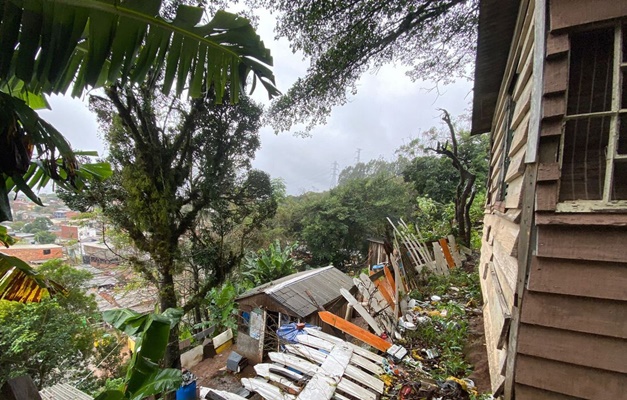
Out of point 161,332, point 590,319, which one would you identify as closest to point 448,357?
point 590,319

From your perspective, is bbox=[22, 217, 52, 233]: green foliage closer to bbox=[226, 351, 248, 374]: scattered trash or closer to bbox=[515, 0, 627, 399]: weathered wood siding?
bbox=[226, 351, 248, 374]: scattered trash

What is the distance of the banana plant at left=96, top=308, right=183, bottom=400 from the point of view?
157 centimetres

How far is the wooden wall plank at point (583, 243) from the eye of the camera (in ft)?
4.51

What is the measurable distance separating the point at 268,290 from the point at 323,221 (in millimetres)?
9150

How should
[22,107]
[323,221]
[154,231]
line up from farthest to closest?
[323,221] < [154,231] < [22,107]

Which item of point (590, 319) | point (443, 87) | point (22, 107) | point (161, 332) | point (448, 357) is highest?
point (443, 87)

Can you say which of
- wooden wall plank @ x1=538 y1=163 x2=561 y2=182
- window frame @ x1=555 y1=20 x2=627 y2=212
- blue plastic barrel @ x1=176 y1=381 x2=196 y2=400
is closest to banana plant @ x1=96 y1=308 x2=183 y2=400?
wooden wall plank @ x1=538 y1=163 x2=561 y2=182

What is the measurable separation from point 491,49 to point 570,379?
12.2 ft

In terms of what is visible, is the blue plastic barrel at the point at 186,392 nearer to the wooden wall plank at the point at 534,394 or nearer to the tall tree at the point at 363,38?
the wooden wall plank at the point at 534,394

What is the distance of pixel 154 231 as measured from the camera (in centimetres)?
694

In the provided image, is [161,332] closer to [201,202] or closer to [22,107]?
[22,107]

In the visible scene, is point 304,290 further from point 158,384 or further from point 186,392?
point 158,384

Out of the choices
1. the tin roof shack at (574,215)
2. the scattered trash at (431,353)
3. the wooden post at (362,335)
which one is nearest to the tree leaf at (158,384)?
the wooden post at (362,335)

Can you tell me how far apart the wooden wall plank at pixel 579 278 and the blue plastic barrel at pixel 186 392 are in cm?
781
